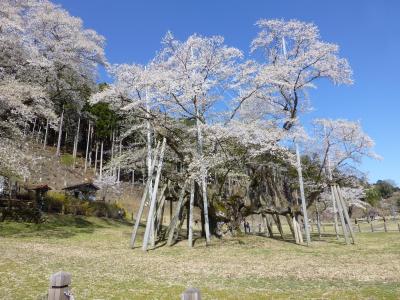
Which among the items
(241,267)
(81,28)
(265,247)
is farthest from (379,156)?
(81,28)

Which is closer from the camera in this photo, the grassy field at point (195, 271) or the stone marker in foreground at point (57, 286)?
the stone marker in foreground at point (57, 286)

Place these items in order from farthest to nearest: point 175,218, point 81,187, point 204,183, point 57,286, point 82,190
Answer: point 82,190, point 81,187, point 175,218, point 204,183, point 57,286

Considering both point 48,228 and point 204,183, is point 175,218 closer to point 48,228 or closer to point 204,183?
point 204,183

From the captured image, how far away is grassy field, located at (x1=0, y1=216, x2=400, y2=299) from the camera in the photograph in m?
8.82

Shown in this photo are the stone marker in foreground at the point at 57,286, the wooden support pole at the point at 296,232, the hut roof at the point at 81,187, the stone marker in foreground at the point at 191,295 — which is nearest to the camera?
the stone marker in foreground at the point at 191,295

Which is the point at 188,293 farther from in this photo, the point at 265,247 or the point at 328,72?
the point at 328,72

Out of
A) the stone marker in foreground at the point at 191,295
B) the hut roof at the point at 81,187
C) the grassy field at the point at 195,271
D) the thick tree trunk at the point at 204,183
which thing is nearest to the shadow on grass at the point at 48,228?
the grassy field at the point at 195,271

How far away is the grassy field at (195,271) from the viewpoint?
8820mm

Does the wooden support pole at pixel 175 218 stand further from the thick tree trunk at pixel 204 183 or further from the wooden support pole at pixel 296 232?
the wooden support pole at pixel 296 232

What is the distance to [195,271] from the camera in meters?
12.3

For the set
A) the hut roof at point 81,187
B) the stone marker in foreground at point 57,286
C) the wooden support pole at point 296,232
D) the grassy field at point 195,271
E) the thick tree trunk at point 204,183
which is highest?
the hut roof at point 81,187

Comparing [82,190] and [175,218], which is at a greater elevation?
[82,190]

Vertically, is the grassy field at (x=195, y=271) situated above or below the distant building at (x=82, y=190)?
below

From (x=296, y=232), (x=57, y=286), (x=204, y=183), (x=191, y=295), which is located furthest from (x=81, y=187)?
(x=191, y=295)
